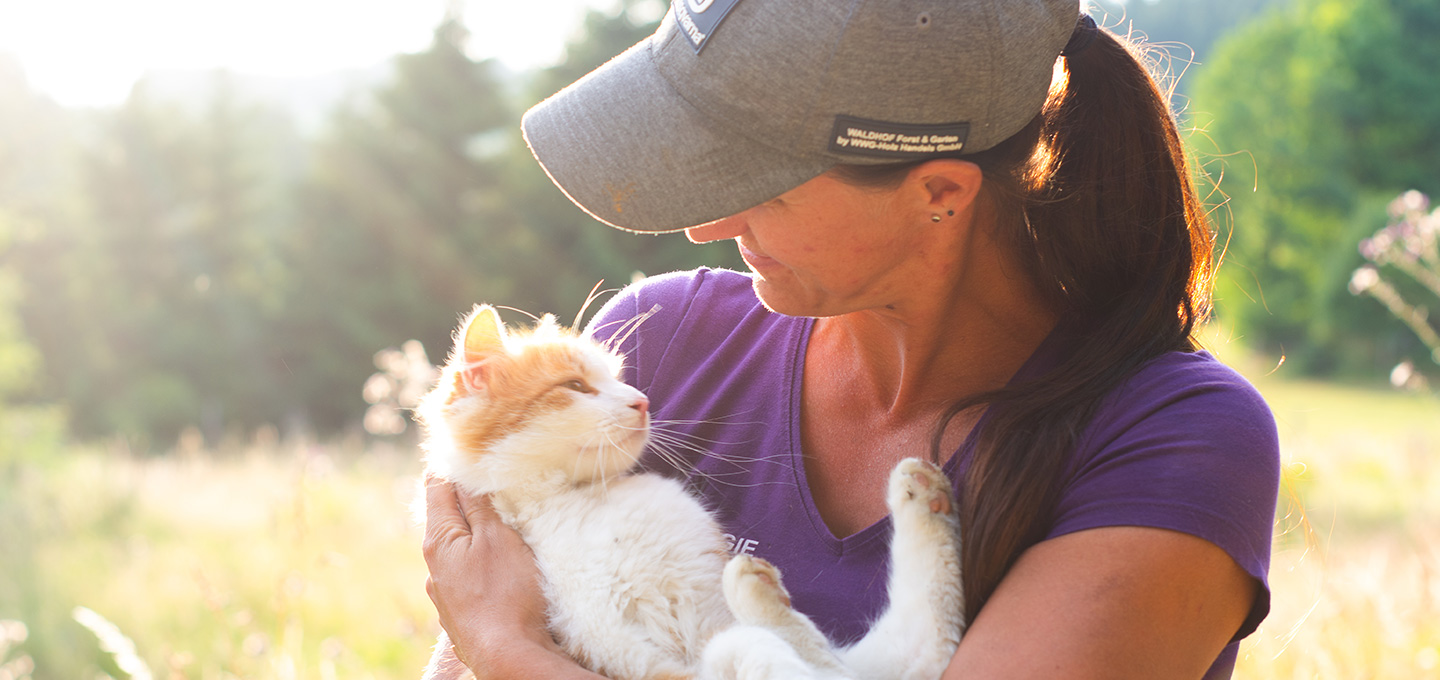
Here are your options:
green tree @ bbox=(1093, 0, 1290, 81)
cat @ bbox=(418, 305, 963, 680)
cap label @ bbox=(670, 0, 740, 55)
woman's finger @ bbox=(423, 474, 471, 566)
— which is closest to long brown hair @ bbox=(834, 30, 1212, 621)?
cat @ bbox=(418, 305, 963, 680)

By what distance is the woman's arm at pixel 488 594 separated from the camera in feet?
4.63

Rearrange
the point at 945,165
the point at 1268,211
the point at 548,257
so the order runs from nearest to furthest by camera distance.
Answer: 1. the point at 945,165
2. the point at 548,257
3. the point at 1268,211

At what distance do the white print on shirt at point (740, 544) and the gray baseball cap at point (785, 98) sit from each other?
0.57m

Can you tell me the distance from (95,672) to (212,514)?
2.84 meters

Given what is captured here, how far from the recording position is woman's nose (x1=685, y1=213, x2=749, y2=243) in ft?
4.87

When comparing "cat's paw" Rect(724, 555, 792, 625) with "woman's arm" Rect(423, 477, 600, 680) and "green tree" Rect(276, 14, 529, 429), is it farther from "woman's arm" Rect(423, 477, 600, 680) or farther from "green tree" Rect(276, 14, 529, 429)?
"green tree" Rect(276, 14, 529, 429)

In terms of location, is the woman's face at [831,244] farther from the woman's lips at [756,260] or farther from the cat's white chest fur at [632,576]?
the cat's white chest fur at [632,576]

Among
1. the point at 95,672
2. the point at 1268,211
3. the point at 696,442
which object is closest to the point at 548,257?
the point at 95,672

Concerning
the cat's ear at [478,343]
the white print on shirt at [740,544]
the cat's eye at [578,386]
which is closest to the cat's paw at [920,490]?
the white print on shirt at [740,544]

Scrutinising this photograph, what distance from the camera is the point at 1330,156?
2334cm

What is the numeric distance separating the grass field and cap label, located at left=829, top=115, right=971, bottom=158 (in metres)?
0.86

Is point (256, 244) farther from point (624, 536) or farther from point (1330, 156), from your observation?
point (1330, 156)

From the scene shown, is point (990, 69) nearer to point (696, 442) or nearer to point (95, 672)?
point (696, 442)

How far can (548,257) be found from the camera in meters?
17.3
